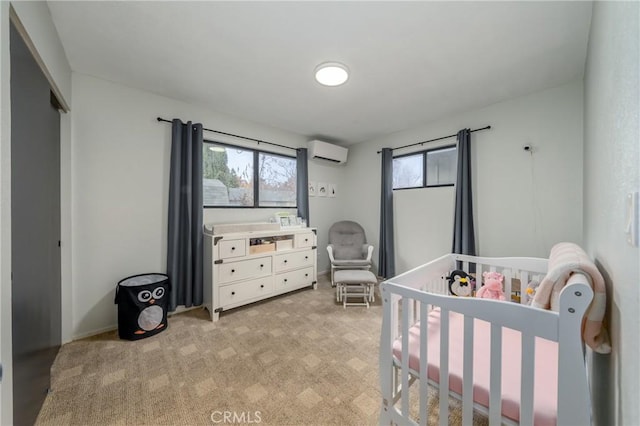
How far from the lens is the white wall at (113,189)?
2.11 meters

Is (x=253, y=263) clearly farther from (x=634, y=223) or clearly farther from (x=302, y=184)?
(x=634, y=223)

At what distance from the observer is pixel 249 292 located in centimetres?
269

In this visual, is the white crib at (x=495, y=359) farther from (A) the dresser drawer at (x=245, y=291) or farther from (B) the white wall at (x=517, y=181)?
(A) the dresser drawer at (x=245, y=291)

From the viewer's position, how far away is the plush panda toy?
1.75 m

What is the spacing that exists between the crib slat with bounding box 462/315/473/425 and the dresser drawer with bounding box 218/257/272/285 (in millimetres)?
2248

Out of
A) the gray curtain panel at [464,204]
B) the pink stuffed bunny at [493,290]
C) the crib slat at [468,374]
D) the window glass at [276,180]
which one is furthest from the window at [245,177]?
the crib slat at [468,374]

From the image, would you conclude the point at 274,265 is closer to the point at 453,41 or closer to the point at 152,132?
the point at 152,132

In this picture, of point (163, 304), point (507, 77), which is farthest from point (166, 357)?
point (507, 77)

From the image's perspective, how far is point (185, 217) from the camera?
2.58 metres

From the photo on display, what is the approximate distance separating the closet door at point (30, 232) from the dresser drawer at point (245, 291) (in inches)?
48.6

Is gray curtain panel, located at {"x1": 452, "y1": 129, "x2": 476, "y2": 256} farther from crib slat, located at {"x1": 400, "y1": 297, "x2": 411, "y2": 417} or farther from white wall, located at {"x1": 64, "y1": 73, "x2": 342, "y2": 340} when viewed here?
white wall, located at {"x1": 64, "y1": 73, "x2": 342, "y2": 340}

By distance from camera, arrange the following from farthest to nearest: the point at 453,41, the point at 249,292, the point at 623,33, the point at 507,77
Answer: the point at 249,292, the point at 507,77, the point at 453,41, the point at 623,33

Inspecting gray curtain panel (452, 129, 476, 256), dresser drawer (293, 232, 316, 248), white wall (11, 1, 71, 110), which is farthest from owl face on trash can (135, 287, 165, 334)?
gray curtain panel (452, 129, 476, 256)

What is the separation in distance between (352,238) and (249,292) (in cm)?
181
